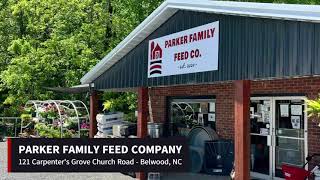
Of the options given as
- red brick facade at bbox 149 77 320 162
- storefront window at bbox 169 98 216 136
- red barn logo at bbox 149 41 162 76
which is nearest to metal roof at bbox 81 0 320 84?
red barn logo at bbox 149 41 162 76

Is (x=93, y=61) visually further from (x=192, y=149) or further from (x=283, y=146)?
(x=283, y=146)

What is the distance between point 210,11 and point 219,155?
521cm

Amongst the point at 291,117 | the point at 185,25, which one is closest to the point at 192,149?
the point at 291,117

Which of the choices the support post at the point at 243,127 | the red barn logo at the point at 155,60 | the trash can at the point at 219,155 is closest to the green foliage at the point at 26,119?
the trash can at the point at 219,155

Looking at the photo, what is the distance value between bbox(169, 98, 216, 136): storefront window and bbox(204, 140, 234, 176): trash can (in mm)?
1501

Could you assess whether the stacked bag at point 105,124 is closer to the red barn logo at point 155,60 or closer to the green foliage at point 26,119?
the red barn logo at point 155,60

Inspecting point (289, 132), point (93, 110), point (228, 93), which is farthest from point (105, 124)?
point (289, 132)

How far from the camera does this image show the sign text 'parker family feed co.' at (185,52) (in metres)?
10.9

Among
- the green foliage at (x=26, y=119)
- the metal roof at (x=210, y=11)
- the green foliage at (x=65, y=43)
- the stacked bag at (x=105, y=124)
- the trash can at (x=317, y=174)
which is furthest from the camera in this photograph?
the green foliage at (x=65, y=43)

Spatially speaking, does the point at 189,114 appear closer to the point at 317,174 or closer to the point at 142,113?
the point at 142,113

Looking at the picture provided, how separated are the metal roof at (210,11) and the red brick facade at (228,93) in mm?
2640

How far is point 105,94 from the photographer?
2623 cm

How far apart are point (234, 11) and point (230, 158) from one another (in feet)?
19.8

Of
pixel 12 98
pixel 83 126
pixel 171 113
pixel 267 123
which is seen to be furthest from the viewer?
pixel 12 98
